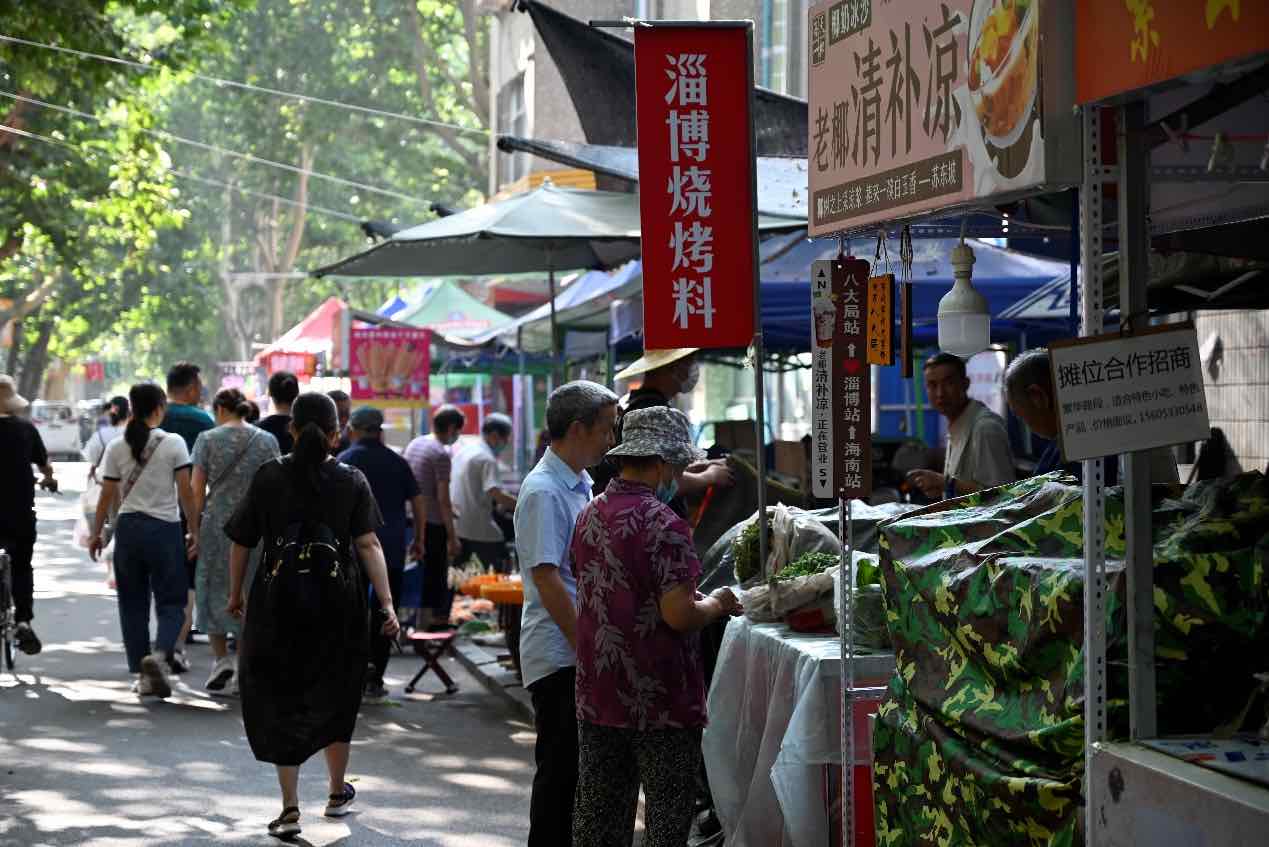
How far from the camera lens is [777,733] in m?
6.65

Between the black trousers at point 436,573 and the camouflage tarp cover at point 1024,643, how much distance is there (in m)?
9.67

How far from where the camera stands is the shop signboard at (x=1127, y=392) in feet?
12.9

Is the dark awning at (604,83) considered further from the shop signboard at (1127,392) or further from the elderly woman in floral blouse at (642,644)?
the shop signboard at (1127,392)

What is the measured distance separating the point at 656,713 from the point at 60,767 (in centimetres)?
500

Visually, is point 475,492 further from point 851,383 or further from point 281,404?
point 851,383

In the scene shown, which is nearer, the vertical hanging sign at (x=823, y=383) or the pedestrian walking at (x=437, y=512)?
the vertical hanging sign at (x=823, y=383)

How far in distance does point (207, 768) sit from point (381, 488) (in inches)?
131

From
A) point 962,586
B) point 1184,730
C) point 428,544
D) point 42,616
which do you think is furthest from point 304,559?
point 42,616

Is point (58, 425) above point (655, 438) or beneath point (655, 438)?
above

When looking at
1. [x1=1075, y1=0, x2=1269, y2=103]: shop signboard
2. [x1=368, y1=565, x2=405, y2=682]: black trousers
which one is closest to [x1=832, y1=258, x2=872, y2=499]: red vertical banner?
[x1=1075, y1=0, x2=1269, y2=103]: shop signboard

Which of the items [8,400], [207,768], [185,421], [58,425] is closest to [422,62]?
[58,425]

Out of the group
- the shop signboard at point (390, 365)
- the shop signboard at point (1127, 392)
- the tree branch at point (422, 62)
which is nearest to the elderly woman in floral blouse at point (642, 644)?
the shop signboard at point (1127, 392)

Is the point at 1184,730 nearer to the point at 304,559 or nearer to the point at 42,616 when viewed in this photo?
the point at 304,559

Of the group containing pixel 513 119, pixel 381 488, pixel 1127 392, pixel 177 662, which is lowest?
pixel 177 662
